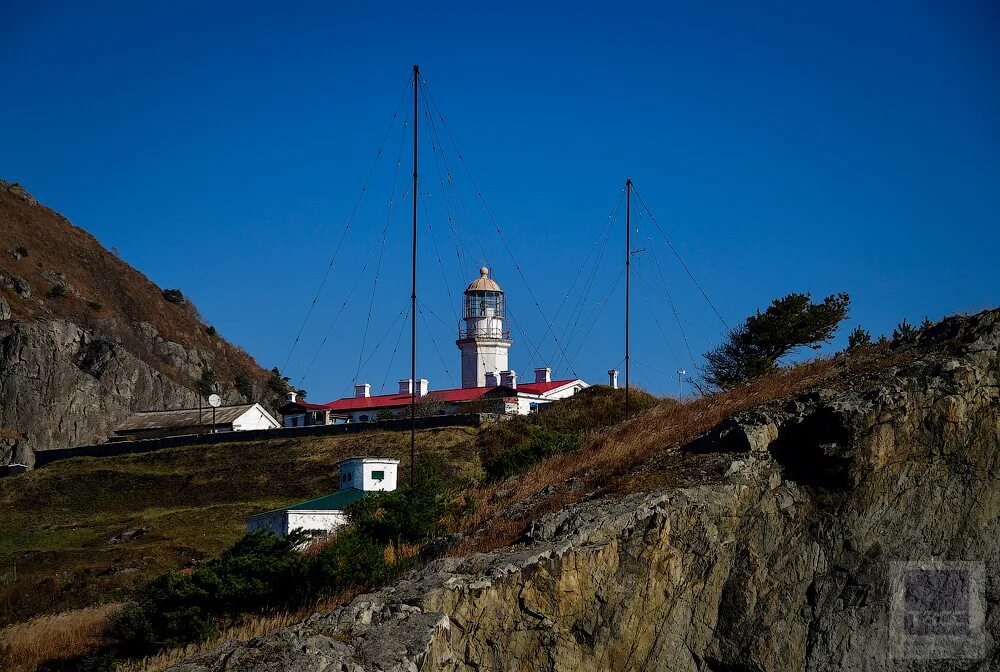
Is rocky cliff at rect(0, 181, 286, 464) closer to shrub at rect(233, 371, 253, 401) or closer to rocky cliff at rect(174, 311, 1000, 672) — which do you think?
shrub at rect(233, 371, 253, 401)

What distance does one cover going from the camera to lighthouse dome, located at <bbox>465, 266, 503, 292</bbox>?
96812 millimetres

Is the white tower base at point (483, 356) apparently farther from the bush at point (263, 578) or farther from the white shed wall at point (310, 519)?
the bush at point (263, 578)

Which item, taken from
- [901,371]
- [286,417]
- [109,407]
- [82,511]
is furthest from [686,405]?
[109,407]

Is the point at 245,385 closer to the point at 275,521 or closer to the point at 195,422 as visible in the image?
the point at 195,422

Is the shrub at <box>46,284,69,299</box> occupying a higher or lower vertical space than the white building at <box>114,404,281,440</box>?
higher

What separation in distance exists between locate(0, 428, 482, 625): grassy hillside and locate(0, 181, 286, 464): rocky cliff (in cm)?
2226

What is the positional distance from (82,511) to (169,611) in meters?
50.3

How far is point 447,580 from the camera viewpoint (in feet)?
54.3

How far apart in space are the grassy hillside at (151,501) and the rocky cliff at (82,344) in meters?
22.3

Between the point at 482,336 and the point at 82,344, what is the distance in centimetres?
4993

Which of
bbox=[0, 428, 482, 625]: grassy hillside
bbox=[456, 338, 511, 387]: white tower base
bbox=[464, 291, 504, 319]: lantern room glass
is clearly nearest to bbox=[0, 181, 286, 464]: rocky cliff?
bbox=[0, 428, 482, 625]: grassy hillside

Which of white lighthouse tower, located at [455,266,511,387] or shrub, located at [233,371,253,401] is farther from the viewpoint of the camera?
shrub, located at [233,371,253,401]

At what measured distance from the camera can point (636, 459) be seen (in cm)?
2231

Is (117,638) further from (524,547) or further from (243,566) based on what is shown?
(524,547)
